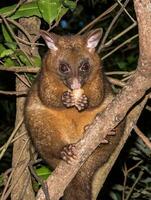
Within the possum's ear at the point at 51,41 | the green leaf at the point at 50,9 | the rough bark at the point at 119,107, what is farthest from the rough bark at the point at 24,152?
the rough bark at the point at 119,107

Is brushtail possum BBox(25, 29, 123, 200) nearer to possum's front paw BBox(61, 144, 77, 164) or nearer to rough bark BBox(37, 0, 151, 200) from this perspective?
possum's front paw BBox(61, 144, 77, 164)

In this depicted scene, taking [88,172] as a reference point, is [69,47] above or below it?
above

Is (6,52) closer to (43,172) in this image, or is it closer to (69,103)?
(69,103)

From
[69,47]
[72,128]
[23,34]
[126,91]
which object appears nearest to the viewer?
[126,91]

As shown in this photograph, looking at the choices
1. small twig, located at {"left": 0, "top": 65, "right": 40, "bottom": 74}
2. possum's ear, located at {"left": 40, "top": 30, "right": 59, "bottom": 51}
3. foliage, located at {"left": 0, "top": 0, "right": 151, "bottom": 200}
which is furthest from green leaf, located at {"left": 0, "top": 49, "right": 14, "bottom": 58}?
possum's ear, located at {"left": 40, "top": 30, "right": 59, "bottom": 51}

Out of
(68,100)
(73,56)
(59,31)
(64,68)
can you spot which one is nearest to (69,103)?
(68,100)

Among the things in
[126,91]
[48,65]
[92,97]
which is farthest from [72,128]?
[126,91]

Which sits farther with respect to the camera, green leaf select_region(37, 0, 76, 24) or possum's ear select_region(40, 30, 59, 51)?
possum's ear select_region(40, 30, 59, 51)

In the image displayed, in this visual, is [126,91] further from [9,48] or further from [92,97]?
[9,48]
